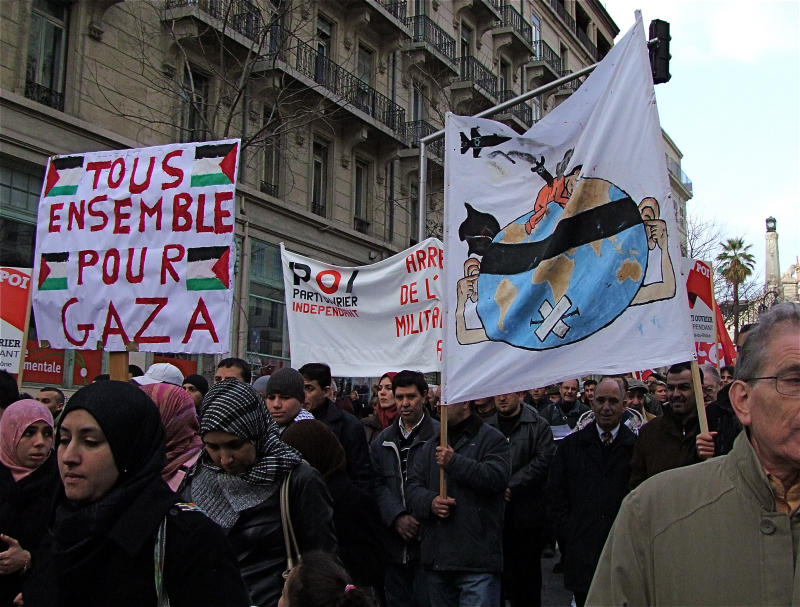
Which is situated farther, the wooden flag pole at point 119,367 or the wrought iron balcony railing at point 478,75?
the wrought iron balcony railing at point 478,75

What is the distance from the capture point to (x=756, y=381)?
2.10 meters

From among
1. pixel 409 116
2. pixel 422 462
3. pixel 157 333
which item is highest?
pixel 409 116

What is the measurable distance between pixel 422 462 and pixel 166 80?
1320 centimetres

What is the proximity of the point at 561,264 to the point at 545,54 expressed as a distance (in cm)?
3356

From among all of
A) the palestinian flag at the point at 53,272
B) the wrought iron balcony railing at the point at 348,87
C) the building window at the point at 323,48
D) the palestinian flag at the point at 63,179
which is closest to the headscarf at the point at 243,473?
the palestinian flag at the point at 53,272

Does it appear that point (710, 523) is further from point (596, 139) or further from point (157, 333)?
point (157, 333)

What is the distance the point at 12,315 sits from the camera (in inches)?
301


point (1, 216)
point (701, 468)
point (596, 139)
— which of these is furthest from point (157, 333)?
point (1, 216)

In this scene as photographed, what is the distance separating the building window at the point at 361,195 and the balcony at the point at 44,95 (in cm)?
1033

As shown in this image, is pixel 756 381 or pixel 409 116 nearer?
pixel 756 381

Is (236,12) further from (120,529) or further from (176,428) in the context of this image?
(120,529)

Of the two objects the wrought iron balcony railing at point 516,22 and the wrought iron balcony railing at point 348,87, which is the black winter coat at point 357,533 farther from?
the wrought iron balcony railing at point 516,22

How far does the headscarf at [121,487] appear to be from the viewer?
2441mm

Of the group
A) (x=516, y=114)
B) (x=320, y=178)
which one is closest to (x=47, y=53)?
(x=320, y=178)
